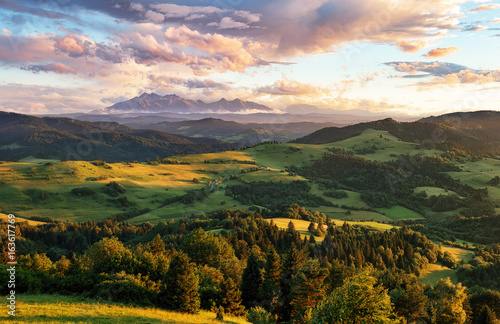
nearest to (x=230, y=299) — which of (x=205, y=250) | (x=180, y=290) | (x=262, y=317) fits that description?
(x=180, y=290)

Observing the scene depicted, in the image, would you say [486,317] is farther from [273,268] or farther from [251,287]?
[251,287]

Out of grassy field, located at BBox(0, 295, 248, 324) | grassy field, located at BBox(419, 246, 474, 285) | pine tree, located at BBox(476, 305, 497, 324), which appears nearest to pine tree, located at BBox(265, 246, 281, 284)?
grassy field, located at BBox(0, 295, 248, 324)

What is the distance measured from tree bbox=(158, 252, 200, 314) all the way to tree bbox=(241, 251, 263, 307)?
13285 mm

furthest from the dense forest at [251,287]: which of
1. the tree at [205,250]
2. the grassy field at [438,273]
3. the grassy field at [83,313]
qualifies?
the grassy field at [438,273]

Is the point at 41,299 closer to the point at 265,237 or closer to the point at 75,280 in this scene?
the point at 75,280

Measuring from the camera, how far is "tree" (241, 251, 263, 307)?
2544 inches

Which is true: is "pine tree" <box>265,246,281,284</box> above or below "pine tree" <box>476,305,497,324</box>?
above

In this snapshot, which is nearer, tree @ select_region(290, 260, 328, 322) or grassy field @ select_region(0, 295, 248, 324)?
grassy field @ select_region(0, 295, 248, 324)

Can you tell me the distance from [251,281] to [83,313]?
33.5 metres

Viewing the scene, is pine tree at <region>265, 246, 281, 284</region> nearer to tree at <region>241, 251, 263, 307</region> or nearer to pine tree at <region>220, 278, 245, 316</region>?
tree at <region>241, 251, 263, 307</region>

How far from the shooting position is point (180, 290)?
52656mm

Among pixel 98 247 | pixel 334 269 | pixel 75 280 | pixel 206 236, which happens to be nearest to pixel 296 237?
pixel 206 236

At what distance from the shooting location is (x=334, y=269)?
67.4 meters

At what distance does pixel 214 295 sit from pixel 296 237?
235ft
